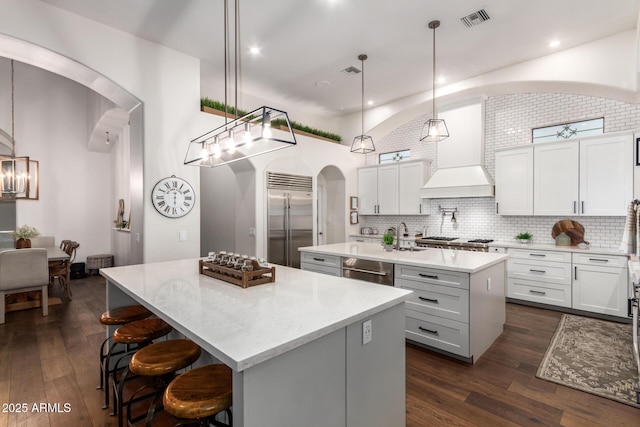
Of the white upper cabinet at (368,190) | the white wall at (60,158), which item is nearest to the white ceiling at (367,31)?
the white upper cabinet at (368,190)

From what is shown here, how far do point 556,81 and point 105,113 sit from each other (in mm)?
7467

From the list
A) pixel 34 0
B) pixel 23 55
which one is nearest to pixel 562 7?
pixel 34 0

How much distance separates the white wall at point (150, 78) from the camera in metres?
3.20

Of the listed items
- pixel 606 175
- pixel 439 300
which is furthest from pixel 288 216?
pixel 606 175

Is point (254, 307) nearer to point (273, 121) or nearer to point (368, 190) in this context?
point (273, 121)

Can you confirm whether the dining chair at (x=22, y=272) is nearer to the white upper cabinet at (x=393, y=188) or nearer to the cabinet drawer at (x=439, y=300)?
the cabinet drawer at (x=439, y=300)

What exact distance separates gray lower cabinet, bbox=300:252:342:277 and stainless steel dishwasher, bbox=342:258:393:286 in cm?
9

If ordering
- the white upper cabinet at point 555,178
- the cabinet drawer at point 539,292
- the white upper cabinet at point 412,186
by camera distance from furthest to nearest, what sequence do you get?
1. the white upper cabinet at point 412,186
2. the white upper cabinet at point 555,178
3. the cabinet drawer at point 539,292

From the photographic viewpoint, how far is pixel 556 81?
4508 mm

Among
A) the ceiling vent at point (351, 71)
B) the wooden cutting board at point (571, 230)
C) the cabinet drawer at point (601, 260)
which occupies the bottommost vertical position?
the cabinet drawer at point (601, 260)

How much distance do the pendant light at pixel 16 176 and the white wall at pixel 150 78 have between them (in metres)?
3.49

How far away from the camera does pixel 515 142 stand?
5395 mm

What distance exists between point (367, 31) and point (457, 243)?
3.61 m

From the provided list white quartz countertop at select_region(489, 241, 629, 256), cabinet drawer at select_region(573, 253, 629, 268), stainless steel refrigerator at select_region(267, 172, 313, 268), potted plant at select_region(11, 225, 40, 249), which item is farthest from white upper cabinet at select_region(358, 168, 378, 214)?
potted plant at select_region(11, 225, 40, 249)
